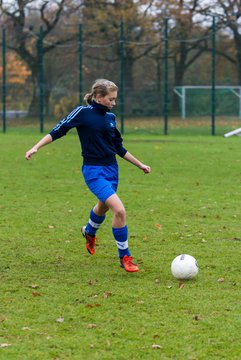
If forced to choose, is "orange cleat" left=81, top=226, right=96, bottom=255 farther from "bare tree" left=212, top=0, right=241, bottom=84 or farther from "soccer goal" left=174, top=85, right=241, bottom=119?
"bare tree" left=212, top=0, right=241, bottom=84

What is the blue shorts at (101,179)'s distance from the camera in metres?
6.65

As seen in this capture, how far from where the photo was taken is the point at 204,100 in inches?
1204

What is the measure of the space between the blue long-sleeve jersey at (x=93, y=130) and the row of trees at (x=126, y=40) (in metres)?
20.0

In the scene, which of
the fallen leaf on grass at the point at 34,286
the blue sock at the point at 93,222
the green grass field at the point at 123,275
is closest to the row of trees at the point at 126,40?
the green grass field at the point at 123,275

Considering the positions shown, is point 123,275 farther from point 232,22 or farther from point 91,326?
point 232,22

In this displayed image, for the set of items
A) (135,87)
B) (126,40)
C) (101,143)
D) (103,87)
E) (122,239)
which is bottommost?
(122,239)

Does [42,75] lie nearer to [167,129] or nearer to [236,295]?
[167,129]

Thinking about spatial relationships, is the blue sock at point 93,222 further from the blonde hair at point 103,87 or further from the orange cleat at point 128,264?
the blonde hair at point 103,87

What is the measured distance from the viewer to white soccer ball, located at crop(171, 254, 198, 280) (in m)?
6.15

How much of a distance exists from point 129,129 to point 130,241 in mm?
18820

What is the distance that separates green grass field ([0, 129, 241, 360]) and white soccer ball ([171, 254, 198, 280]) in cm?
7

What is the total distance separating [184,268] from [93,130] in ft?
5.11

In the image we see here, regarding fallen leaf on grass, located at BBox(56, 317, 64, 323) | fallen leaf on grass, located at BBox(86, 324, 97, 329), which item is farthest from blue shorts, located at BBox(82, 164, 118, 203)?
fallen leaf on grass, located at BBox(86, 324, 97, 329)

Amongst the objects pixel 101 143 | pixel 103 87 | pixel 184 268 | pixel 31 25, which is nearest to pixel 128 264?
pixel 184 268
